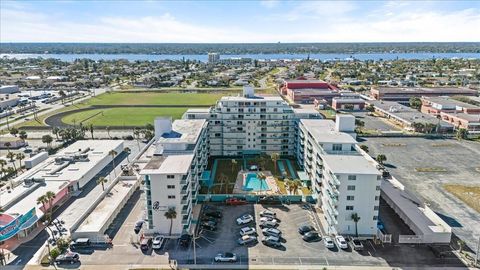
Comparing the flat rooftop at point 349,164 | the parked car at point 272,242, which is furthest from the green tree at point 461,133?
the parked car at point 272,242

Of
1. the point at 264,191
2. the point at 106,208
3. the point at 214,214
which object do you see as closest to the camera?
the point at 214,214

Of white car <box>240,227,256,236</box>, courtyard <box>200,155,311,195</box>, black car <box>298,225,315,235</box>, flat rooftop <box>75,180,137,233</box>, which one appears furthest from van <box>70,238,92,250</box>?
black car <box>298,225,315,235</box>

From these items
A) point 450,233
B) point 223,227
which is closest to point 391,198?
point 450,233

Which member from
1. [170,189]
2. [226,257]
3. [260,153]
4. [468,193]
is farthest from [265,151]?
[226,257]

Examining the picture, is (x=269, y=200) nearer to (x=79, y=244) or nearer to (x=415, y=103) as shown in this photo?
(x=79, y=244)

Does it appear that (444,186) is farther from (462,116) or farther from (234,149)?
(462,116)

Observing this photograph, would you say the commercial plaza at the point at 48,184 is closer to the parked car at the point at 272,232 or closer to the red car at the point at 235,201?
the red car at the point at 235,201
